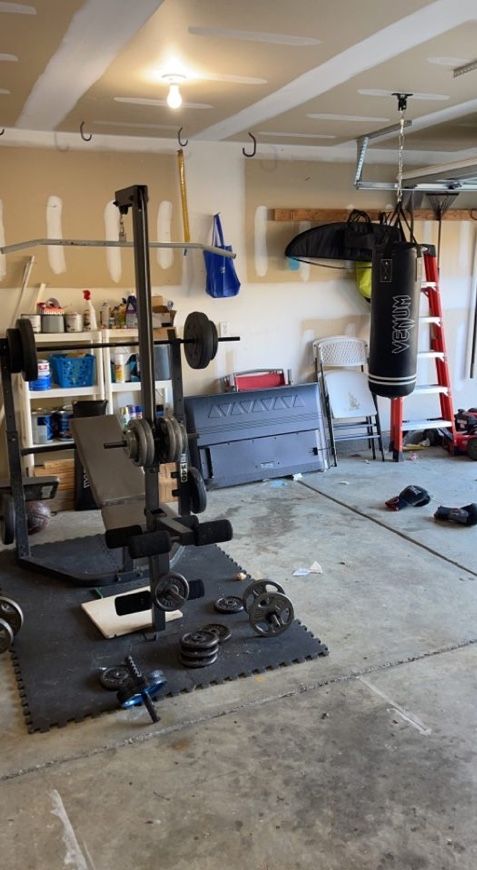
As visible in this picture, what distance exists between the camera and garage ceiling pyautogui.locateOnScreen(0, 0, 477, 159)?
8.32ft

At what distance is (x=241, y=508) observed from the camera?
454 centimetres

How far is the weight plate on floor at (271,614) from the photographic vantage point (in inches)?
110

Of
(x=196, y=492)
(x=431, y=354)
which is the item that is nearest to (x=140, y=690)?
(x=196, y=492)

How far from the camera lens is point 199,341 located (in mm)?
3223

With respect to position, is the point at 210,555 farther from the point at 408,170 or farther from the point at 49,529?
the point at 408,170

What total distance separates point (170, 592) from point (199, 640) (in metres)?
0.24

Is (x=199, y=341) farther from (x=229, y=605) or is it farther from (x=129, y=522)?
(x=229, y=605)

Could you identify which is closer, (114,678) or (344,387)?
(114,678)

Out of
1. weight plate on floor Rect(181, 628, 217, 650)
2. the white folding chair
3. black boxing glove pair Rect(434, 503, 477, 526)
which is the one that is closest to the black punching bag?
black boxing glove pair Rect(434, 503, 477, 526)

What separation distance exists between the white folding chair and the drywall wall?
0.13 meters

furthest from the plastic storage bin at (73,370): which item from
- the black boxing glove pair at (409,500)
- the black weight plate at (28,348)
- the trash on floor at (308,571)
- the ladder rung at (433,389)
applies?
the ladder rung at (433,389)

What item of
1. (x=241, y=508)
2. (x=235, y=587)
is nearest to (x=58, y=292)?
(x=241, y=508)

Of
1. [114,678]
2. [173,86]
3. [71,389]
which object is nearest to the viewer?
[114,678]

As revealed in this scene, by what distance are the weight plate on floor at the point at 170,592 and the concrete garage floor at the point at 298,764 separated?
36 cm
